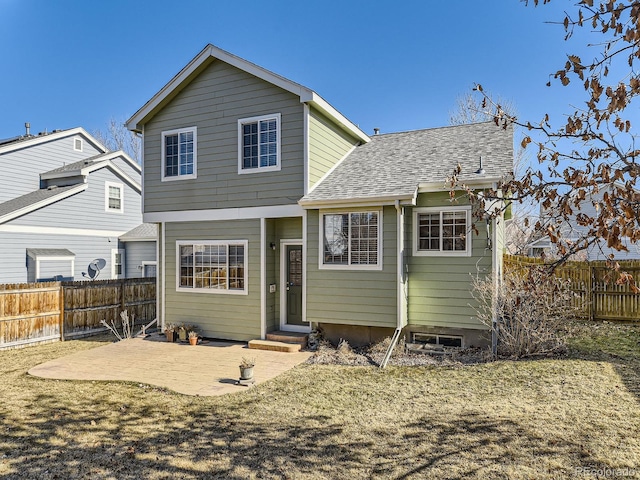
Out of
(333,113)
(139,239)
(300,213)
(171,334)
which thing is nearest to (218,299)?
(171,334)

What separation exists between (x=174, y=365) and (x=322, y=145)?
6354mm

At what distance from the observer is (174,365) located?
8.85 meters

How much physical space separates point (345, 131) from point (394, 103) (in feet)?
34.2

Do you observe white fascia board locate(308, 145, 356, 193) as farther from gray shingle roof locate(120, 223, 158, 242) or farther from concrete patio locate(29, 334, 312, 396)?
gray shingle roof locate(120, 223, 158, 242)

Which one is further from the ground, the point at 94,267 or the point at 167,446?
the point at 94,267

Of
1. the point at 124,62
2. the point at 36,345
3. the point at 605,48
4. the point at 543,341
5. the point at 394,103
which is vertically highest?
the point at 124,62

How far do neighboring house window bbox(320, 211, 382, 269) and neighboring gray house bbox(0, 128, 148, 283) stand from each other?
37.1 ft

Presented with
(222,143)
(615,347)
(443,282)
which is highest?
(222,143)

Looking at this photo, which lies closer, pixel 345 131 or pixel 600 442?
pixel 600 442

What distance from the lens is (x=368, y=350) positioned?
31.3ft

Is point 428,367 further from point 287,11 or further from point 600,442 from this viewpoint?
point 287,11

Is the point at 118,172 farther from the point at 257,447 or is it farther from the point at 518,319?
the point at 518,319

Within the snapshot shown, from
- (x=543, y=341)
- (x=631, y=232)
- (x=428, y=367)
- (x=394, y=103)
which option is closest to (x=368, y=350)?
(x=428, y=367)

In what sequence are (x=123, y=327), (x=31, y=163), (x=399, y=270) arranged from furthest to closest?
(x=31, y=163) → (x=123, y=327) → (x=399, y=270)
